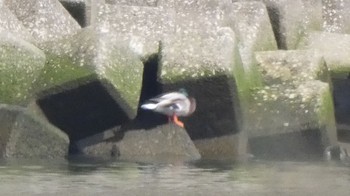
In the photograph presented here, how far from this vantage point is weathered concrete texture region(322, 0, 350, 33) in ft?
45.0

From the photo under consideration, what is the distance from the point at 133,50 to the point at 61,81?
765mm

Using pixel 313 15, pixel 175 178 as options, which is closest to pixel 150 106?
pixel 175 178

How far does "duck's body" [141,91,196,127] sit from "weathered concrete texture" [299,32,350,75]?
2194 millimetres

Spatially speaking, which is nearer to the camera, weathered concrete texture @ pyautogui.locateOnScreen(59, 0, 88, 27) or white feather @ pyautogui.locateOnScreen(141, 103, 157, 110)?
white feather @ pyautogui.locateOnScreen(141, 103, 157, 110)

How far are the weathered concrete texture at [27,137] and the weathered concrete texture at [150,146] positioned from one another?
355 millimetres

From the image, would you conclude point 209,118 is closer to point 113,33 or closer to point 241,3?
point 113,33

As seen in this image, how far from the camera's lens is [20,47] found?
9.35 m

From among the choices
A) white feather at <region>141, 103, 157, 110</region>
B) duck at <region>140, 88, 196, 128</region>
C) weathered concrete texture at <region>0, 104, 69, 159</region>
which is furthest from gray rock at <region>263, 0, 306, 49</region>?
weathered concrete texture at <region>0, 104, 69, 159</region>

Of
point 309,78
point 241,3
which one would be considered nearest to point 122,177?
point 309,78

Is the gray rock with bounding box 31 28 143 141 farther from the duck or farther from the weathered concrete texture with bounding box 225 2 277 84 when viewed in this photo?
the weathered concrete texture with bounding box 225 2 277 84

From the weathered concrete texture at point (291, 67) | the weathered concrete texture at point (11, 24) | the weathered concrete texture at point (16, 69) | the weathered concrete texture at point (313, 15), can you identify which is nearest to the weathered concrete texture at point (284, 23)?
the weathered concrete texture at point (313, 15)

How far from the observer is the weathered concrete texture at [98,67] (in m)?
9.39

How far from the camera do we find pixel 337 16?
13.9m

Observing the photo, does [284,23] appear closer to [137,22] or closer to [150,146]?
[137,22]
